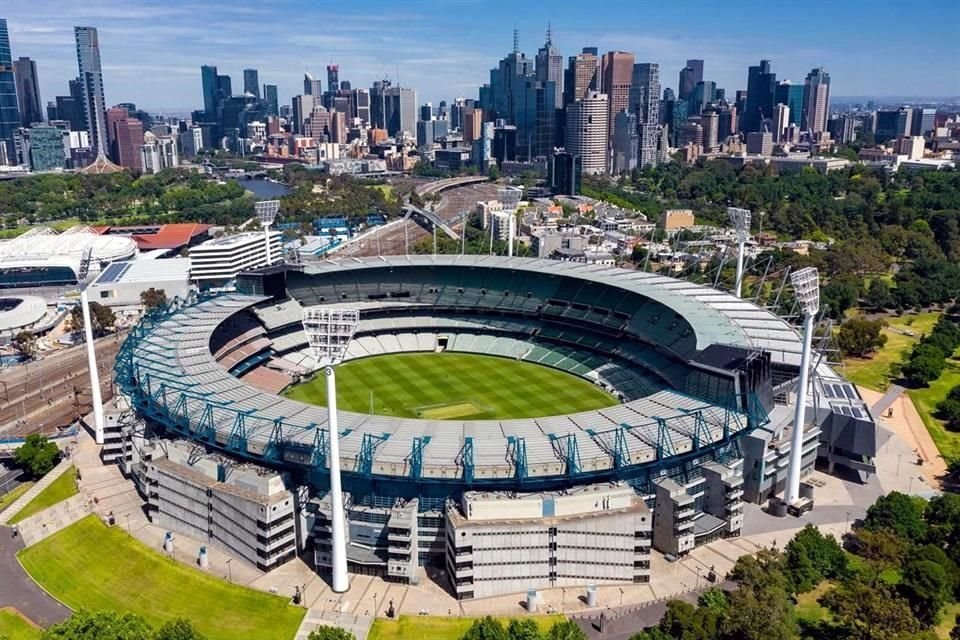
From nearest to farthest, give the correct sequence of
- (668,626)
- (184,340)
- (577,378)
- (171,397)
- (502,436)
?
(668,626), (502,436), (171,397), (184,340), (577,378)

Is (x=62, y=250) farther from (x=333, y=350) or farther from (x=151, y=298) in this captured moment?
(x=333, y=350)

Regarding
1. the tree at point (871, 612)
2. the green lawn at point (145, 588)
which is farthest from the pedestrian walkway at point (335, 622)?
the tree at point (871, 612)

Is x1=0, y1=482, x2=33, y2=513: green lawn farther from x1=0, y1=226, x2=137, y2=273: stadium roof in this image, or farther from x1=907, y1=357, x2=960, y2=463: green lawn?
x1=907, y1=357, x2=960, y2=463: green lawn

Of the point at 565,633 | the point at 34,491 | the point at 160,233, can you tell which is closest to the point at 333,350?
the point at 565,633

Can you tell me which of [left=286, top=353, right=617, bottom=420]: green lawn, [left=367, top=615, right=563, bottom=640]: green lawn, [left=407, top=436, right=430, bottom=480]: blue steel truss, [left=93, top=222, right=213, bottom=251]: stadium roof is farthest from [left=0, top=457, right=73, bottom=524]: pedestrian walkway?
[left=93, top=222, right=213, bottom=251]: stadium roof

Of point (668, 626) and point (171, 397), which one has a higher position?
point (171, 397)

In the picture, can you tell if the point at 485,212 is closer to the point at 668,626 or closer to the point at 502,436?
the point at 502,436

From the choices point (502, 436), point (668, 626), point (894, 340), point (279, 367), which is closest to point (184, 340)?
point (279, 367)
